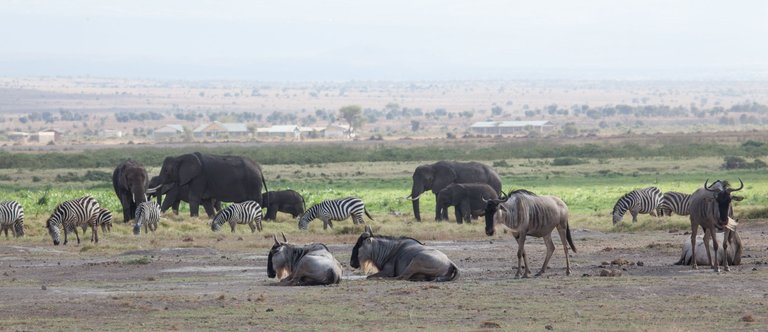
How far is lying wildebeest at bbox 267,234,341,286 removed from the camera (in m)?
18.0

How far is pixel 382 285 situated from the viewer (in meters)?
17.8

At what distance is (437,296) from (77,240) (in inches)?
472

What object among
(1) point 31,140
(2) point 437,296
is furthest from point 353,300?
(1) point 31,140

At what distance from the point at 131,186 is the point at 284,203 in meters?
3.89

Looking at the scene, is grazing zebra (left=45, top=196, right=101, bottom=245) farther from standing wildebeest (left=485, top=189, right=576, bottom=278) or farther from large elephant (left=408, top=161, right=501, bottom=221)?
large elephant (left=408, top=161, right=501, bottom=221)

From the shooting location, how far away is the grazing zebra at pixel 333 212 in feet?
101

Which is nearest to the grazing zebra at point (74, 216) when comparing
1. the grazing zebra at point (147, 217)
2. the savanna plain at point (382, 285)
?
the savanna plain at point (382, 285)

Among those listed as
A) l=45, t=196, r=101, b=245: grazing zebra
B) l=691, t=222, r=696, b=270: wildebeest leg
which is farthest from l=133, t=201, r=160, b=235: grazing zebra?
l=691, t=222, r=696, b=270: wildebeest leg

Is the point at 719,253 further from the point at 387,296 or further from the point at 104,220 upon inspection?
the point at 104,220

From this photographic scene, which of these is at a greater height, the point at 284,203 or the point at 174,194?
the point at 174,194

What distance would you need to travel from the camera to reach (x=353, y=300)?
52.9 feet

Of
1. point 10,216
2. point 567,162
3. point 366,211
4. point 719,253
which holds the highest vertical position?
point 719,253

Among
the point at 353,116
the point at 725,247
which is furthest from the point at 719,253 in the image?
the point at 353,116

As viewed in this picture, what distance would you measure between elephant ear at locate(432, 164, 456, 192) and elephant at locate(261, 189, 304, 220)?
A: 4762mm
